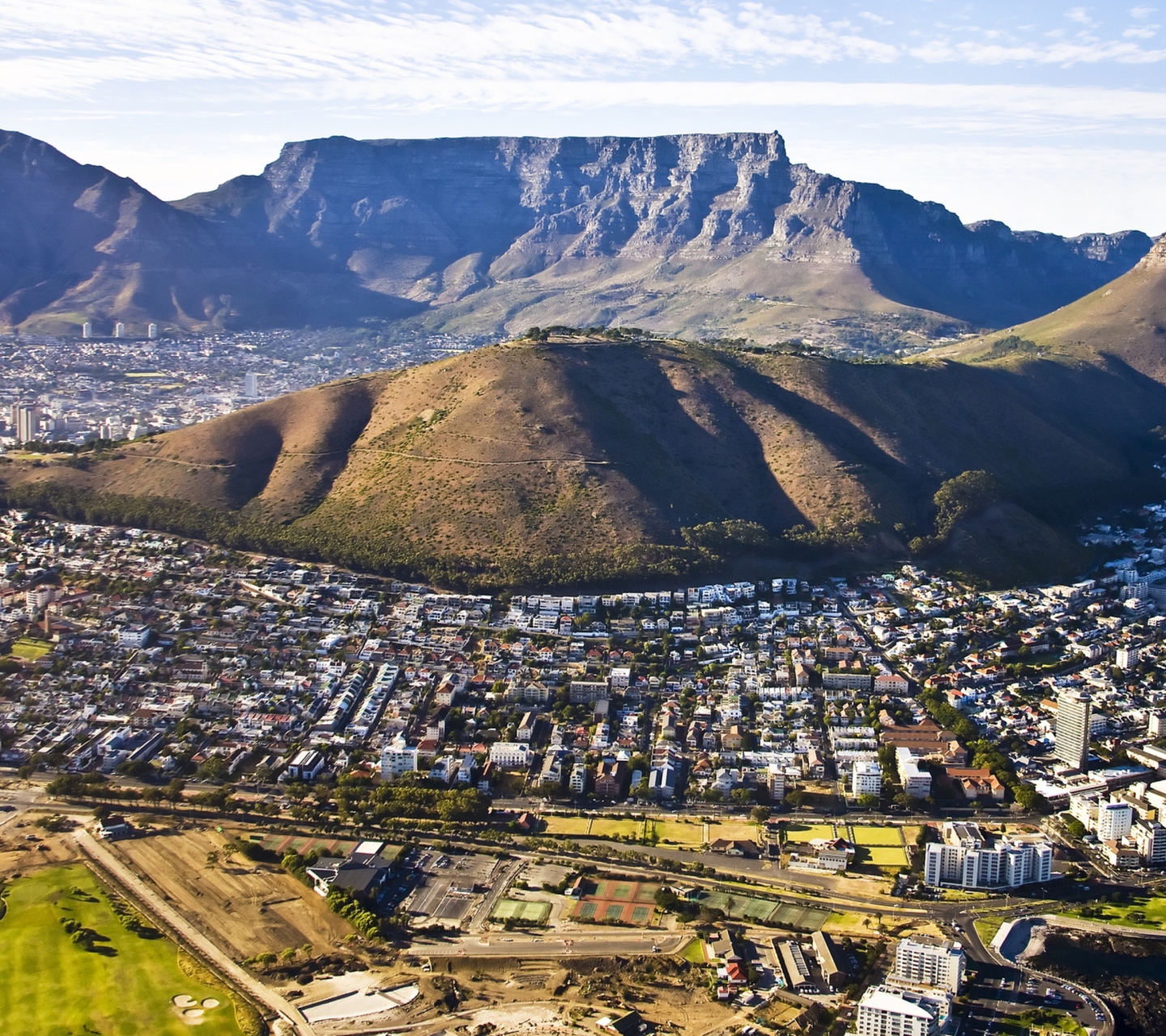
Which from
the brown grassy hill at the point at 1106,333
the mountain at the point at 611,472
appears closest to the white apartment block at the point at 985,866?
the mountain at the point at 611,472

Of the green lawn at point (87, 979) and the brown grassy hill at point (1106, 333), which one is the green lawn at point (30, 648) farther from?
the brown grassy hill at point (1106, 333)

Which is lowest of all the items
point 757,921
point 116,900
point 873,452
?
point 116,900

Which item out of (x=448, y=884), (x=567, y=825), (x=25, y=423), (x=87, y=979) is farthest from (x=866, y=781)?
(x=25, y=423)

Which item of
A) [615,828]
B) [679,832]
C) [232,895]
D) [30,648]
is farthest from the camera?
[30,648]

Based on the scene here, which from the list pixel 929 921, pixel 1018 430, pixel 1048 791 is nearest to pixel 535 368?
pixel 1018 430

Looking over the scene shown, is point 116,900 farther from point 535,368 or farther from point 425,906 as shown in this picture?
point 535,368

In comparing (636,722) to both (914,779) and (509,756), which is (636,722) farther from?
(914,779)
